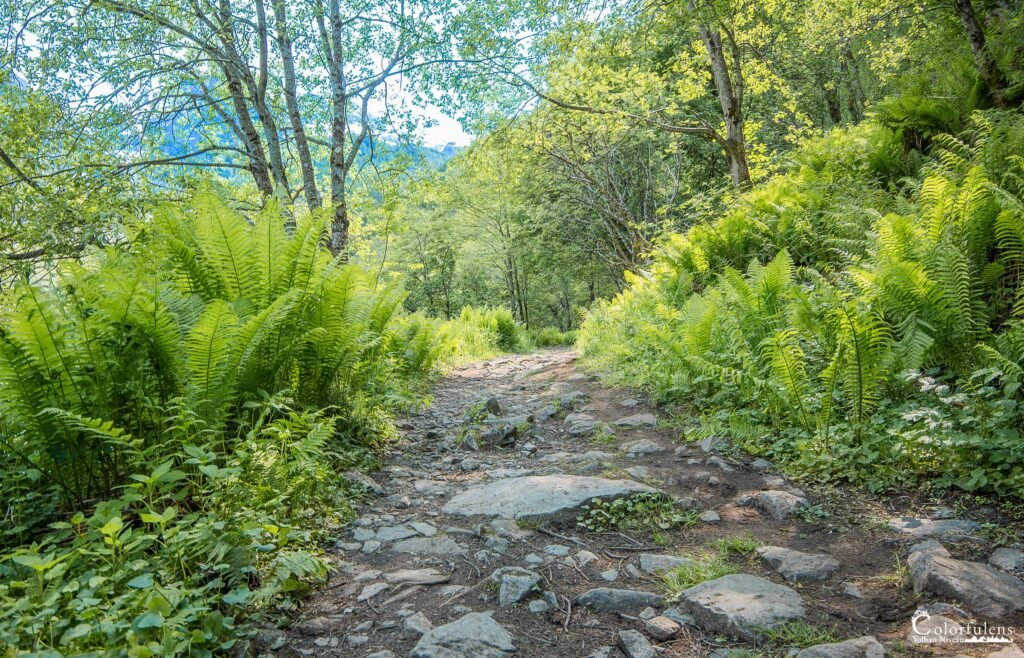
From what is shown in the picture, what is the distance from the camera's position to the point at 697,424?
4.38 metres

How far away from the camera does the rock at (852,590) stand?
6.63 ft

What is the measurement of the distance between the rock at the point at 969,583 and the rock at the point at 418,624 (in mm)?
1694

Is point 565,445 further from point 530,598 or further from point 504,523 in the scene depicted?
point 530,598

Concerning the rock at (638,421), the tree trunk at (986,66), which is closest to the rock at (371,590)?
the rock at (638,421)

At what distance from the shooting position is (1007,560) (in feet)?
6.81

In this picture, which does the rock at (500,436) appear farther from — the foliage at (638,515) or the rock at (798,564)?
the rock at (798,564)

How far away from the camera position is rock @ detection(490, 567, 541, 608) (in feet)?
7.02

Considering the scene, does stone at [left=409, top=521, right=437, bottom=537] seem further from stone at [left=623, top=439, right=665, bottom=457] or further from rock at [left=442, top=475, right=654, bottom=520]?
stone at [left=623, top=439, right=665, bottom=457]

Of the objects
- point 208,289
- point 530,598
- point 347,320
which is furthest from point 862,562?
point 208,289

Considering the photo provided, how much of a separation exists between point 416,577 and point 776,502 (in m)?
1.79

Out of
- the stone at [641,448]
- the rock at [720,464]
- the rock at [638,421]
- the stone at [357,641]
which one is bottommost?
the rock at [638,421]

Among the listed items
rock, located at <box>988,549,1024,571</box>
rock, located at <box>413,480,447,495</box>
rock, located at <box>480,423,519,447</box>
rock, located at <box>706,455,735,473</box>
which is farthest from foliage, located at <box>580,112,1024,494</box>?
rock, located at <box>413,480,447,495</box>

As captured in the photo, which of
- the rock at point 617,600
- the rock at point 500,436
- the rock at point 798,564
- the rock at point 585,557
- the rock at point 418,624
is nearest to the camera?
the rock at point 418,624

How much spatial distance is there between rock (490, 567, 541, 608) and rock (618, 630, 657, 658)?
0.41 meters
